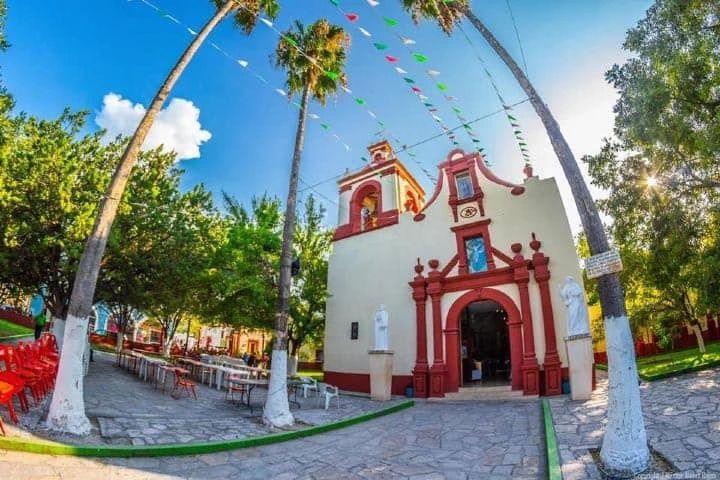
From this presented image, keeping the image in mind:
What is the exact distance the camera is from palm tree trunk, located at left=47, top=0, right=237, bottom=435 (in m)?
5.56

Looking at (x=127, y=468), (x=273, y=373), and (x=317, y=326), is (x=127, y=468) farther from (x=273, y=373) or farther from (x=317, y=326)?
(x=317, y=326)

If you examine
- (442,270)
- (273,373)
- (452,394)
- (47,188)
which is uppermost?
(47,188)

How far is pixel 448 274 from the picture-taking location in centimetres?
1412

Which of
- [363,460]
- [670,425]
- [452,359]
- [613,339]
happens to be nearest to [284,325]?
[363,460]

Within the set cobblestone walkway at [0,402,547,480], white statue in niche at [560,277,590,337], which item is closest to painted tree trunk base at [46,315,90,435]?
cobblestone walkway at [0,402,547,480]

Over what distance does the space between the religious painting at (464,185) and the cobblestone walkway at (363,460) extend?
28.3 ft

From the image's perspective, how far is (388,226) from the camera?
53.1 ft

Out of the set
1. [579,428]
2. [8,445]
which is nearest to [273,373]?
[8,445]

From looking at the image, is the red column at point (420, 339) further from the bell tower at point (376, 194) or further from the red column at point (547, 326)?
the red column at point (547, 326)

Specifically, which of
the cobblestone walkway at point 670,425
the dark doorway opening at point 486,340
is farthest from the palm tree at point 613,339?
the dark doorway opening at point 486,340

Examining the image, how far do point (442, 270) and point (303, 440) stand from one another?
28.4 feet

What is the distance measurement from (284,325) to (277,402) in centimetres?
159

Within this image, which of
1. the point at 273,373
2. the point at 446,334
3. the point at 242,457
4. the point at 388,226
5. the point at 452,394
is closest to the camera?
the point at 242,457

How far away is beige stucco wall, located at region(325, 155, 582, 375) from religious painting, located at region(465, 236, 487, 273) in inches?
18.5
